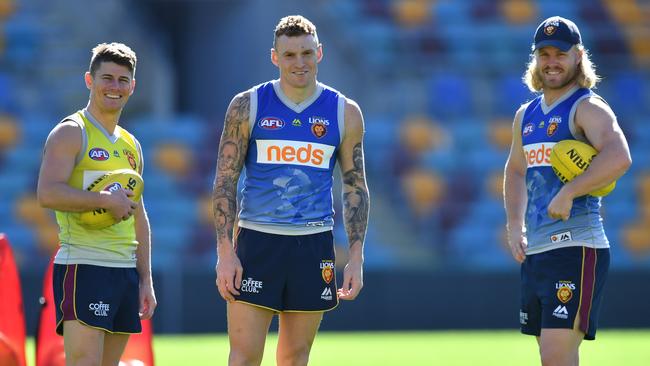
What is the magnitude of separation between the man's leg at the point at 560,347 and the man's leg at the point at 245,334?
4.40 ft

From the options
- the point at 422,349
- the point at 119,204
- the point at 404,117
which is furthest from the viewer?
the point at 404,117

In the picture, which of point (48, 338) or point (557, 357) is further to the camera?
point (48, 338)

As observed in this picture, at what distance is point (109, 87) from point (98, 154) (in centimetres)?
32

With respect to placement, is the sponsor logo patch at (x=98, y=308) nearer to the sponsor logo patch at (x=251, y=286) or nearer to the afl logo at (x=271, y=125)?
the sponsor logo patch at (x=251, y=286)

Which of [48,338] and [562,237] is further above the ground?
[562,237]

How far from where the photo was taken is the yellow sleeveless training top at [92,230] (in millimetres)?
5520

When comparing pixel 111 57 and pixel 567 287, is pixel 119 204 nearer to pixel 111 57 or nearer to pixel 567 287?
pixel 111 57

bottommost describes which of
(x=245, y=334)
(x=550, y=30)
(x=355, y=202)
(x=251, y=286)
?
(x=245, y=334)

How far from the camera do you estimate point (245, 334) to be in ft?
18.1

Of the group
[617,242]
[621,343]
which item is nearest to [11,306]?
[621,343]

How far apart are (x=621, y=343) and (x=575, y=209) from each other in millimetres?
6796

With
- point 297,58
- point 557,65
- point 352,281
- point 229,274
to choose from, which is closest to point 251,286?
point 229,274

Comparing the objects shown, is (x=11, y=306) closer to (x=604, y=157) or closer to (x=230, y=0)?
(x=604, y=157)

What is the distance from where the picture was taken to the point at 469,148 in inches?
642
